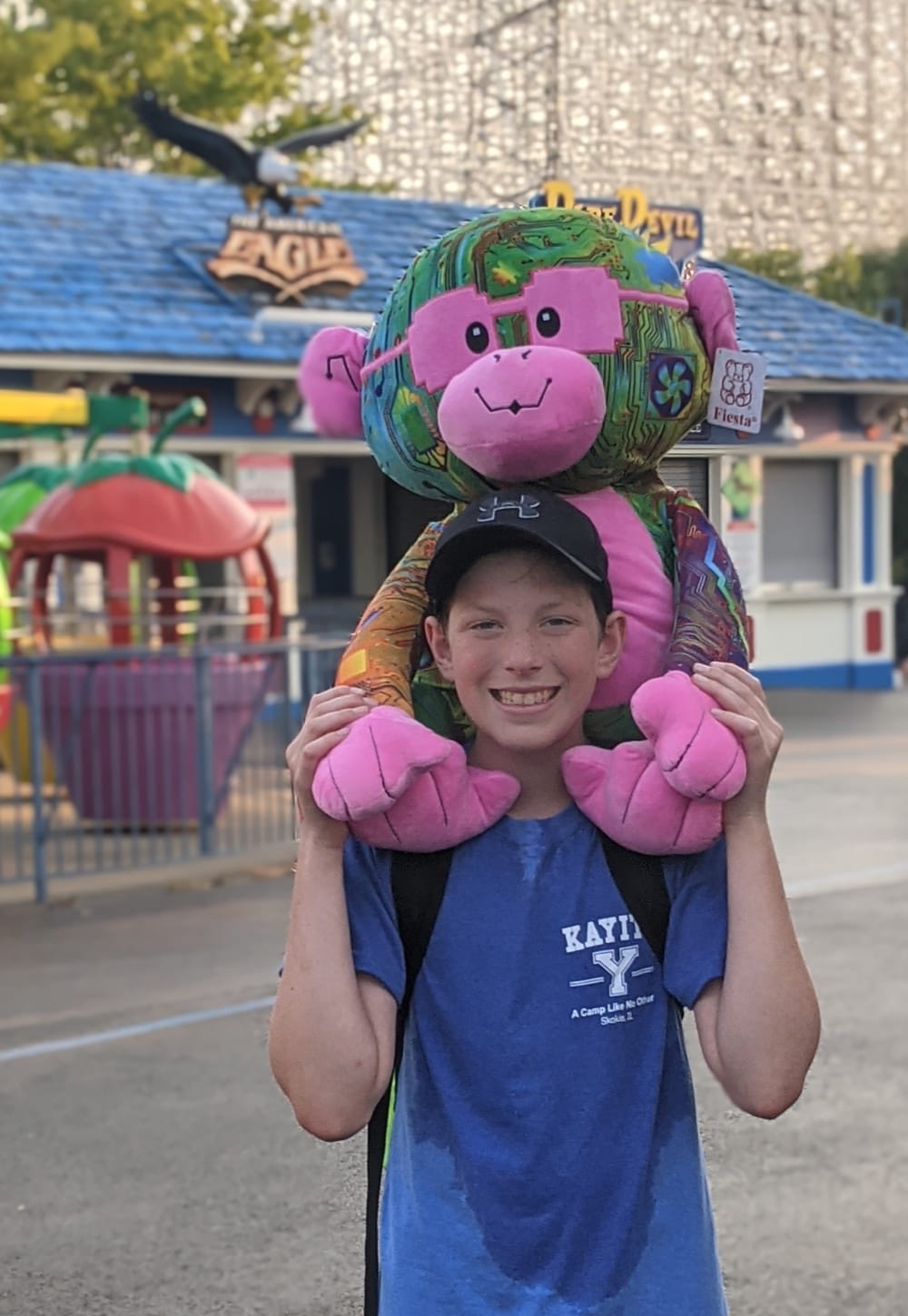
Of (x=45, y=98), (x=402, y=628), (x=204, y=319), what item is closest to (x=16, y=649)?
(x=204, y=319)

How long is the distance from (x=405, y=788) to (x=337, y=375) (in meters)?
0.72

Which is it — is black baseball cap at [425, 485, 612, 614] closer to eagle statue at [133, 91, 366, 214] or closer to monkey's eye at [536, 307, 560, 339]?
monkey's eye at [536, 307, 560, 339]

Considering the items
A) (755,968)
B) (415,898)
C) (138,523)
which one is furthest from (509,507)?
(138,523)

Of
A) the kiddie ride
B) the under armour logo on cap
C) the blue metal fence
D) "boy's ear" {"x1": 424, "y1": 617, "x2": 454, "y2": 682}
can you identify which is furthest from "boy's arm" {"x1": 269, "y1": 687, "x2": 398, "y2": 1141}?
the blue metal fence

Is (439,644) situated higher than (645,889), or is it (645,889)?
(439,644)

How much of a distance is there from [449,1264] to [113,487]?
364 inches

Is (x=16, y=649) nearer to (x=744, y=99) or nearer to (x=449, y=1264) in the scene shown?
(x=744, y=99)

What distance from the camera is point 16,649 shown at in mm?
11492

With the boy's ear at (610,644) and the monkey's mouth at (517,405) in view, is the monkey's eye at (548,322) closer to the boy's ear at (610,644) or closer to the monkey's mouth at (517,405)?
the monkey's mouth at (517,405)

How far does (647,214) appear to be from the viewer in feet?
11.0

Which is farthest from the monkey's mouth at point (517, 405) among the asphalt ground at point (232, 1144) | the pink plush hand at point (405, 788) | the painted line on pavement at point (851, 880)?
the painted line on pavement at point (851, 880)

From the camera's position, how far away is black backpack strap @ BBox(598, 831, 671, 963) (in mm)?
2020

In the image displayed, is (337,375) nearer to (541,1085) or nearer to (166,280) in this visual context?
(541,1085)

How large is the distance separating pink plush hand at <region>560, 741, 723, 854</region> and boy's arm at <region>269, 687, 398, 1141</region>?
283 millimetres
